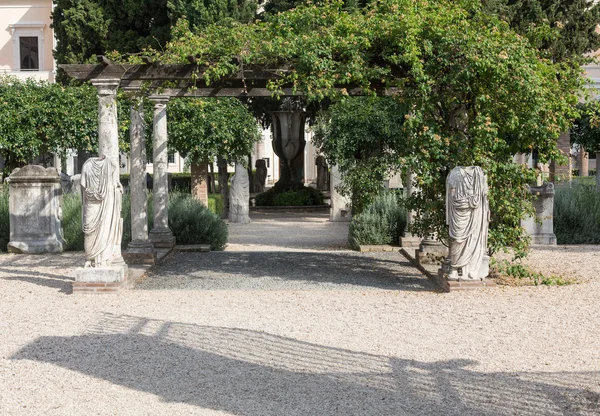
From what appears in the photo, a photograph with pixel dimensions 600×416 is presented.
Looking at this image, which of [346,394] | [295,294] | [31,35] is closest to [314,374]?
[346,394]

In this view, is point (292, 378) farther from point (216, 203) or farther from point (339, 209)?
point (216, 203)

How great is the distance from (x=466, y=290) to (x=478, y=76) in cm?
249

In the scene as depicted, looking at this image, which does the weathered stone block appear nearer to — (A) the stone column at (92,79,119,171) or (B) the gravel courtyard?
(B) the gravel courtyard

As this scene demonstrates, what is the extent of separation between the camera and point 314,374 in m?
5.76

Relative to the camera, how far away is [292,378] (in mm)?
5656

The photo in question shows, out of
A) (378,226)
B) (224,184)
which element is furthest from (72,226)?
(224,184)

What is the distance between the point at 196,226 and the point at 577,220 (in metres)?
7.30

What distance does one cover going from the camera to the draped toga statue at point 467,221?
9.26 meters

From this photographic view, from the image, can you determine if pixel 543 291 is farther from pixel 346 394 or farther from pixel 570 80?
pixel 346 394

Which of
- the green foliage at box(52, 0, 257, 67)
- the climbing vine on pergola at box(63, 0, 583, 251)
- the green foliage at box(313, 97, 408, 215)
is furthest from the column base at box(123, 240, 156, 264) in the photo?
the green foliage at box(52, 0, 257, 67)

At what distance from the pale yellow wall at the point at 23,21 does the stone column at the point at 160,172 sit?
2589 cm

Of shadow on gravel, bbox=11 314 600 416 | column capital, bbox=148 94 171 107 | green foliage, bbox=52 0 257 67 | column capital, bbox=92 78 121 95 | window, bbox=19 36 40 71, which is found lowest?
shadow on gravel, bbox=11 314 600 416

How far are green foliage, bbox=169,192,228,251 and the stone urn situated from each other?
12068mm

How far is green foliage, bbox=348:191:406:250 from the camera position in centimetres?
1416
